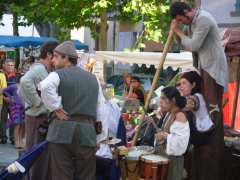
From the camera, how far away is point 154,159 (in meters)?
6.32

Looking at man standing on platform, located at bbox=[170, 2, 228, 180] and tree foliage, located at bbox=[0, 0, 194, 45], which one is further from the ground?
tree foliage, located at bbox=[0, 0, 194, 45]

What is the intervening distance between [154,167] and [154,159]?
10 centimetres

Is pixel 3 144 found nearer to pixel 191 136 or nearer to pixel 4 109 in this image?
pixel 4 109

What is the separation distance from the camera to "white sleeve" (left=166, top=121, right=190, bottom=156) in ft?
19.9

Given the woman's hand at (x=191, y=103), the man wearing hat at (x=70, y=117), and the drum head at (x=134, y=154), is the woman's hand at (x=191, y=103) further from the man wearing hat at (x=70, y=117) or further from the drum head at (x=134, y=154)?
the man wearing hat at (x=70, y=117)

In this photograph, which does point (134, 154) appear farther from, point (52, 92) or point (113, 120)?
point (52, 92)

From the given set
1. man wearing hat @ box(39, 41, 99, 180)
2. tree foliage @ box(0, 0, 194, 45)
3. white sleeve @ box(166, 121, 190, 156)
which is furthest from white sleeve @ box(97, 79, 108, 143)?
tree foliage @ box(0, 0, 194, 45)

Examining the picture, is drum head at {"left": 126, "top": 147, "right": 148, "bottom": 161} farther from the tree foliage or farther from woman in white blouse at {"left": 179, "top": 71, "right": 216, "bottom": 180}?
the tree foliage

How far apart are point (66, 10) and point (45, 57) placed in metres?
13.3

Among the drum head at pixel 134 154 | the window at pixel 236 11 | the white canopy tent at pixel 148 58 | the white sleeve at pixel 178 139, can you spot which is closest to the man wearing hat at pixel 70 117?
the drum head at pixel 134 154

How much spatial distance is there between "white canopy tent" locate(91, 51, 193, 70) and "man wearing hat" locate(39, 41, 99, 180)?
19.7ft

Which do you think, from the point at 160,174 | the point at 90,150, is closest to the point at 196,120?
the point at 160,174

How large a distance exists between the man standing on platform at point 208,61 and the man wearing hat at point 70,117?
45.3 inches

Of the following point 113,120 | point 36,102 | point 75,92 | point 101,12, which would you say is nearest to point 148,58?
point 101,12
